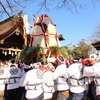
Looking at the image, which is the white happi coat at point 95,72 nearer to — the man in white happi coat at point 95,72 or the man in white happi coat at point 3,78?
the man in white happi coat at point 95,72

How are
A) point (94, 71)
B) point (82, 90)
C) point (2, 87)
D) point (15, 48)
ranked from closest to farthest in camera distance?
point (94, 71)
point (82, 90)
point (2, 87)
point (15, 48)

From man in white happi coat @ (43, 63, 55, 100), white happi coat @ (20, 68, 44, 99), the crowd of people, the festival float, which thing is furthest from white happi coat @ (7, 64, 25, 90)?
the festival float

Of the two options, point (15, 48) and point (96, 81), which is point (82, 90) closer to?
point (96, 81)

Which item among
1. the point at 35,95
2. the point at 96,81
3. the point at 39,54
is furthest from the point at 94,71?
the point at 39,54

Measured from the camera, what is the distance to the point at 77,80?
3.31 meters

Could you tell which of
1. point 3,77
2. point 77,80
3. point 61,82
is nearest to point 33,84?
point 61,82

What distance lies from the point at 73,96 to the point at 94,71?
0.80 meters

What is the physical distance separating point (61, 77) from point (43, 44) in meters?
4.21

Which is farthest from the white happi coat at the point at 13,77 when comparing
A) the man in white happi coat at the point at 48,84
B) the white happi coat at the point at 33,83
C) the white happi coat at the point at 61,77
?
the white happi coat at the point at 61,77

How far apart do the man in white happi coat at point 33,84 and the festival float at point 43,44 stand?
3.44 meters

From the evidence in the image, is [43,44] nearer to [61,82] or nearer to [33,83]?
[61,82]

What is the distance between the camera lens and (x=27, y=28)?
10.3 meters

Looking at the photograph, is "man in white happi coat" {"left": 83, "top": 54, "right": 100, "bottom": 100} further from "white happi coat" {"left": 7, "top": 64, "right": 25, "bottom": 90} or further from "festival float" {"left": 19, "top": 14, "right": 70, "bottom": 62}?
"festival float" {"left": 19, "top": 14, "right": 70, "bottom": 62}

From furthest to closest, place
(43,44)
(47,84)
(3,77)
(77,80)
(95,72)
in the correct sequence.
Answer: (43,44) → (3,77) → (47,84) → (77,80) → (95,72)
